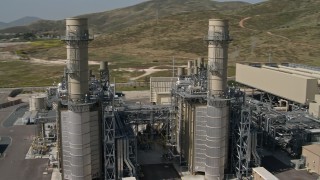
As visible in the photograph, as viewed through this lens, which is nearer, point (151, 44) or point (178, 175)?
point (178, 175)

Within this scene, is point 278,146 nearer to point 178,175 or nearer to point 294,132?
point 294,132

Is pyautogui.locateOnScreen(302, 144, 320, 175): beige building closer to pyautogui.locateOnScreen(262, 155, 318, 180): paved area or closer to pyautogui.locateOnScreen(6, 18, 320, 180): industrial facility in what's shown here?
pyautogui.locateOnScreen(6, 18, 320, 180): industrial facility

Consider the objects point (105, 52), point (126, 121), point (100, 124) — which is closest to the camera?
point (100, 124)

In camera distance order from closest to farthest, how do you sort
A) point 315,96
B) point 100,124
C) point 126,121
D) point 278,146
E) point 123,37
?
point 100,124 → point 126,121 → point 278,146 → point 315,96 → point 123,37

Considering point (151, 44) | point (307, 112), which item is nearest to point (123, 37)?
point (151, 44)

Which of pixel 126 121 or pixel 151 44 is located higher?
pixel 151 44

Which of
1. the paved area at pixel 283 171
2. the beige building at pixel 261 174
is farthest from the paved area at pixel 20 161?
the paved area at pixel 283 171

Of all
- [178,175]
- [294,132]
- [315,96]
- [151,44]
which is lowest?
[178,175]

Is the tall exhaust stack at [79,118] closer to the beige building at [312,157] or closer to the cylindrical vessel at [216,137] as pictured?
the cylindrical vessel at [216,137]

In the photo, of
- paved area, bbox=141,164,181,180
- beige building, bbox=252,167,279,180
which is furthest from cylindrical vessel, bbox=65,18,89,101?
beige building, bbox=252,167,279,180
